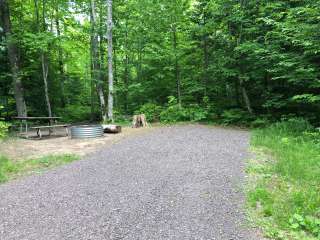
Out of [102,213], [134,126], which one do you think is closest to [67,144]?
[134,126]

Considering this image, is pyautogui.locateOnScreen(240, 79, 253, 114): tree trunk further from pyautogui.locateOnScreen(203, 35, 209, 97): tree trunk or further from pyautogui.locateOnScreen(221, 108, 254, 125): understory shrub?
pyautogui.locateOnScreen(203, 35, 209, 97): tree trunk

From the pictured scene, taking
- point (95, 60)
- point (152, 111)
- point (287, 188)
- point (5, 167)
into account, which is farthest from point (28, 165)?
point (95, 60)

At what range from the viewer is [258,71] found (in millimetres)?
10453

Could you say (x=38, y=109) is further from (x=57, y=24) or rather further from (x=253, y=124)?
(x=253, y=124)

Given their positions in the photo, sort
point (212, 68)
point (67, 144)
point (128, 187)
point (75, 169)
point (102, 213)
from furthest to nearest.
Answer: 1. point (212, 68)
2. point (67, 144)
3. point (75, 169)
4. point (128, 187)
5. point (102, 213)

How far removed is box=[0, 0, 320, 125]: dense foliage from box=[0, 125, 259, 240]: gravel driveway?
528cm

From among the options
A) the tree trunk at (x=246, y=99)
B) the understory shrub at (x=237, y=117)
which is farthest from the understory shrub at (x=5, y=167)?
the tree trunk at (x=246, y=99)

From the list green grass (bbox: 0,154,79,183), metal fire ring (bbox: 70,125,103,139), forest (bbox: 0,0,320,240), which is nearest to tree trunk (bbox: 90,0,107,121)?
forest (bbox: 0,0,320,240)

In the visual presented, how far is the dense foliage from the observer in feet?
31.1

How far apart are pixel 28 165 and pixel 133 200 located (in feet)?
10.0

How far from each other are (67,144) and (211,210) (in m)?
5.53

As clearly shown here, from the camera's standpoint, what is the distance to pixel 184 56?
12.7 m

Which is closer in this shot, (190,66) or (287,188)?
(287,188)

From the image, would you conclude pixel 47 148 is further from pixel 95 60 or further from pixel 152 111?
pixel 95 60
